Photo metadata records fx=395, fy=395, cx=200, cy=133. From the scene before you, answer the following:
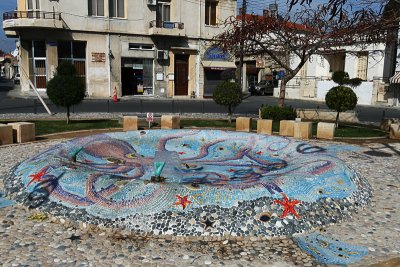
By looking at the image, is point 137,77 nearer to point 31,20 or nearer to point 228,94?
point 31,20

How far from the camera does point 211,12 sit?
4106 centimetres

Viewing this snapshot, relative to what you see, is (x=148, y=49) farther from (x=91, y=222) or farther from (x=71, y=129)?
(x=91, y=222)

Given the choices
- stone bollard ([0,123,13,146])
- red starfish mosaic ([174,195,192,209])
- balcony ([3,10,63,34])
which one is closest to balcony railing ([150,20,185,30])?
balcony ([3,10,63,34])

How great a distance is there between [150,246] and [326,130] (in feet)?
38.3

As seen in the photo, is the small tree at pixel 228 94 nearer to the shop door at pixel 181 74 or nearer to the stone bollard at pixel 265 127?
the stone bollard at pixel 265 127

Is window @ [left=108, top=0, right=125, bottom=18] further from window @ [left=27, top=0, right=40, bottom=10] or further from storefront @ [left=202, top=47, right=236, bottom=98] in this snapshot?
storefront @ [left=202, top=47, right=236, bottom=98]

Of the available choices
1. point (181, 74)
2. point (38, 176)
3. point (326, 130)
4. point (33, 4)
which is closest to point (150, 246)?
point (38, 176)

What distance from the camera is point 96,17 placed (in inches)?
1394

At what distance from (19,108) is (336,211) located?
2319cm

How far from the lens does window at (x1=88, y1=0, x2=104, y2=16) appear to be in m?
35.4

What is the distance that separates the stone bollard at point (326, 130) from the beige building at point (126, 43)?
24342 mm

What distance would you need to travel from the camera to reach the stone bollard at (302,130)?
52.3ft

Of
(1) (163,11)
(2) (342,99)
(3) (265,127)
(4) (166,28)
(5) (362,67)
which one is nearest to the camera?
(3) (265,127)

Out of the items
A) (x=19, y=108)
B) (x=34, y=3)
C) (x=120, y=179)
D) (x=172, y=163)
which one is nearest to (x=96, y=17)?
(x=34, y=3)
